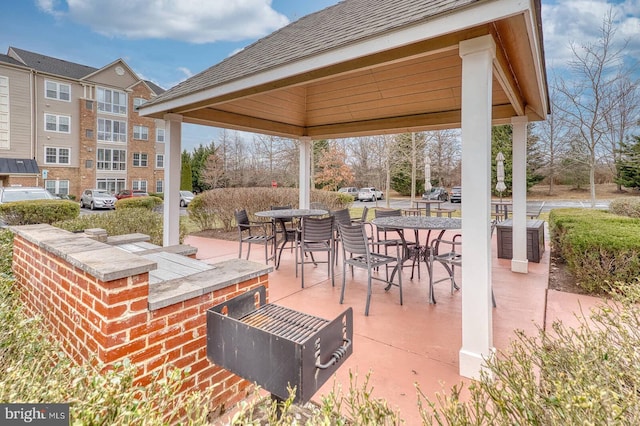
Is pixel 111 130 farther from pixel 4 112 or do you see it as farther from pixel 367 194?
pixel 367 194

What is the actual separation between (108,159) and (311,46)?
28.0 meters

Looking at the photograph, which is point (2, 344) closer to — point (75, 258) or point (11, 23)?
point (75, 258)

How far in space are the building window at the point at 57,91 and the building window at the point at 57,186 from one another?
19.1ft

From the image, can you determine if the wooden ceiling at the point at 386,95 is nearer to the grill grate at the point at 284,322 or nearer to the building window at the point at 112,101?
the grill grate at the point at 284,322

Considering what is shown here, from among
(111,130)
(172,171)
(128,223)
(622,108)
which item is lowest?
(128,223)

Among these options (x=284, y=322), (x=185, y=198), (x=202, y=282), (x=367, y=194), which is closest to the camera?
(x=284, y=322)

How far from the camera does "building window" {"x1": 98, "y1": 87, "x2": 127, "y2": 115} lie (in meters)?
25.2

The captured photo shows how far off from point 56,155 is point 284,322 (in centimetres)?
2846

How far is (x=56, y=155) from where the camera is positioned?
75.5 ft

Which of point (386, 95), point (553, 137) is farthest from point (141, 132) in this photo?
point (553, 137)

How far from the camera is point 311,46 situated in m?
Result: 3.55

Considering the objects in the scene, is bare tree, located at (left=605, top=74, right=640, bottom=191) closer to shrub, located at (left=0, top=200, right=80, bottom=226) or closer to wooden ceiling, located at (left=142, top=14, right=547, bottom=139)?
wooden ceiling, located at (left=142, top=14, right=547, bottom=139)

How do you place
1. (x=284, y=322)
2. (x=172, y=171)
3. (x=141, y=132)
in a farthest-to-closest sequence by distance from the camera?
(x=141, y=132), (x=172, y=171), (x=284, y=322)

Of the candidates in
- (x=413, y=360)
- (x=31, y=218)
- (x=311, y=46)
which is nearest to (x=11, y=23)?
(x=31, y=218)
